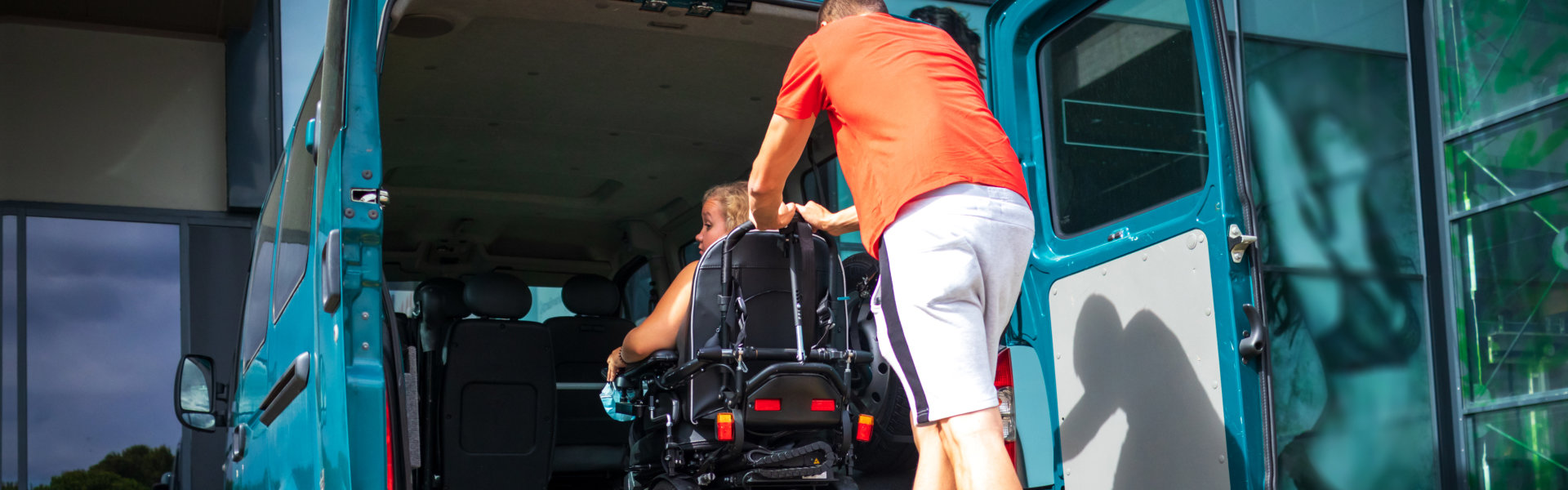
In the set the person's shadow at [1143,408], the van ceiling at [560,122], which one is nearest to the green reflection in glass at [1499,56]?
the van ceiling at [560,122]

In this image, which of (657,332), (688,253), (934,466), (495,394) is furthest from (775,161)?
(688,253)

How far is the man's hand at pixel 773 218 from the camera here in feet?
10.2

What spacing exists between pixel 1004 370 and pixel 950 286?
2.81 feet

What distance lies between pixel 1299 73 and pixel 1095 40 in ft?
24.4

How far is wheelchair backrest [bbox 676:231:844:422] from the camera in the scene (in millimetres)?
3652

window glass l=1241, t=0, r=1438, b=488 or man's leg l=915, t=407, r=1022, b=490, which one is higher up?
window glass l=1241, t=0, r=1438, b=488

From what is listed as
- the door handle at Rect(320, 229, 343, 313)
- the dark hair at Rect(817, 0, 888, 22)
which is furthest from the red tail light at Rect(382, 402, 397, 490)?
the dark hair at Rect(817, 0, 888, 22)

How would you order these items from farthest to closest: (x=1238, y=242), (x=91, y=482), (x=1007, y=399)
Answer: (x=91, y=482)
(x=1007, y=399)
(x=1238, y=242)

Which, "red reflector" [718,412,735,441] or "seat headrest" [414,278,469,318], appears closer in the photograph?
"red reflector" [718,412,735,441]

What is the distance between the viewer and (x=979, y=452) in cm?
240

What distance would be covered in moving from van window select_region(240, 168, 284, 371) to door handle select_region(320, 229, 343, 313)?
4.25 ft

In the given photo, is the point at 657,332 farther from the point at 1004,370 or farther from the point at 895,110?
the point at 895,110

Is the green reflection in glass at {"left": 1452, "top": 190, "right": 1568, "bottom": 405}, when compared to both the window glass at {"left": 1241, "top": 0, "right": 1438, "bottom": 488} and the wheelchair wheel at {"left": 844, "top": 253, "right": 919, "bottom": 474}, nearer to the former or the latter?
the window glass at {"left": 1241, "top": 0, "right": 1438, "bottom": 488}

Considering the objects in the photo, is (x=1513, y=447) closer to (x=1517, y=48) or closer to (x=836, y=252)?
(x=1517, y=48)
